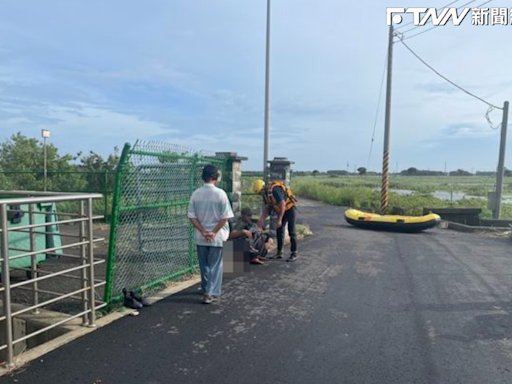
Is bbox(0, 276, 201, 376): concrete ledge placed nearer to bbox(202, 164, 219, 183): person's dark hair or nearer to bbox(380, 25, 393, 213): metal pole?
bbox(202, 164, 219, 183): person's dark hair

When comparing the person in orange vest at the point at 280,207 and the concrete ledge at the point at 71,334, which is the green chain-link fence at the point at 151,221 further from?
the person in orange vest at the point at 280,207

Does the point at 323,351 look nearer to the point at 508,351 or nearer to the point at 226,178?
the point at 508,351

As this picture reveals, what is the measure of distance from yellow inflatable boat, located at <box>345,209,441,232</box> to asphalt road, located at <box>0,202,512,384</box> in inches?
275

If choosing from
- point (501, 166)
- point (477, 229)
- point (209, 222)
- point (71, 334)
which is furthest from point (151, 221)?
point (501, 166)

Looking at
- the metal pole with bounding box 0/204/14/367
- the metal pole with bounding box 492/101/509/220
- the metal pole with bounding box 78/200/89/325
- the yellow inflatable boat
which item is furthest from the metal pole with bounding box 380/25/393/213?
the metal pole with bounding box 0/204/14/367

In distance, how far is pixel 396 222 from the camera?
1403cm

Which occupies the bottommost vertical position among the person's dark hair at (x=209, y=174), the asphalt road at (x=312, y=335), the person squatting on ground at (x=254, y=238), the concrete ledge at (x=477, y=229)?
the concrete ledge at (x=477, y=229)

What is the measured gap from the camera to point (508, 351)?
3957 mm

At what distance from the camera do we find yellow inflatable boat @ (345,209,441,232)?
45.5ft

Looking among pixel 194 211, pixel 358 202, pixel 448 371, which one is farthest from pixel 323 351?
pixel 358 202

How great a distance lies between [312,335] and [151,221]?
2.76 metres

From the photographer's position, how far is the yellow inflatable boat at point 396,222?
1386 centimetres

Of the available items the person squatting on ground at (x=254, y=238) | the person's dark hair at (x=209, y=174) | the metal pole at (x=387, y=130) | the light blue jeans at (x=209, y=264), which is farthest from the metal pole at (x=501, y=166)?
the person's dark hair at (x=209, y=174)

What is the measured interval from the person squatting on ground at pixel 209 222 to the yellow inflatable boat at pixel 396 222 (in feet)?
33.4
